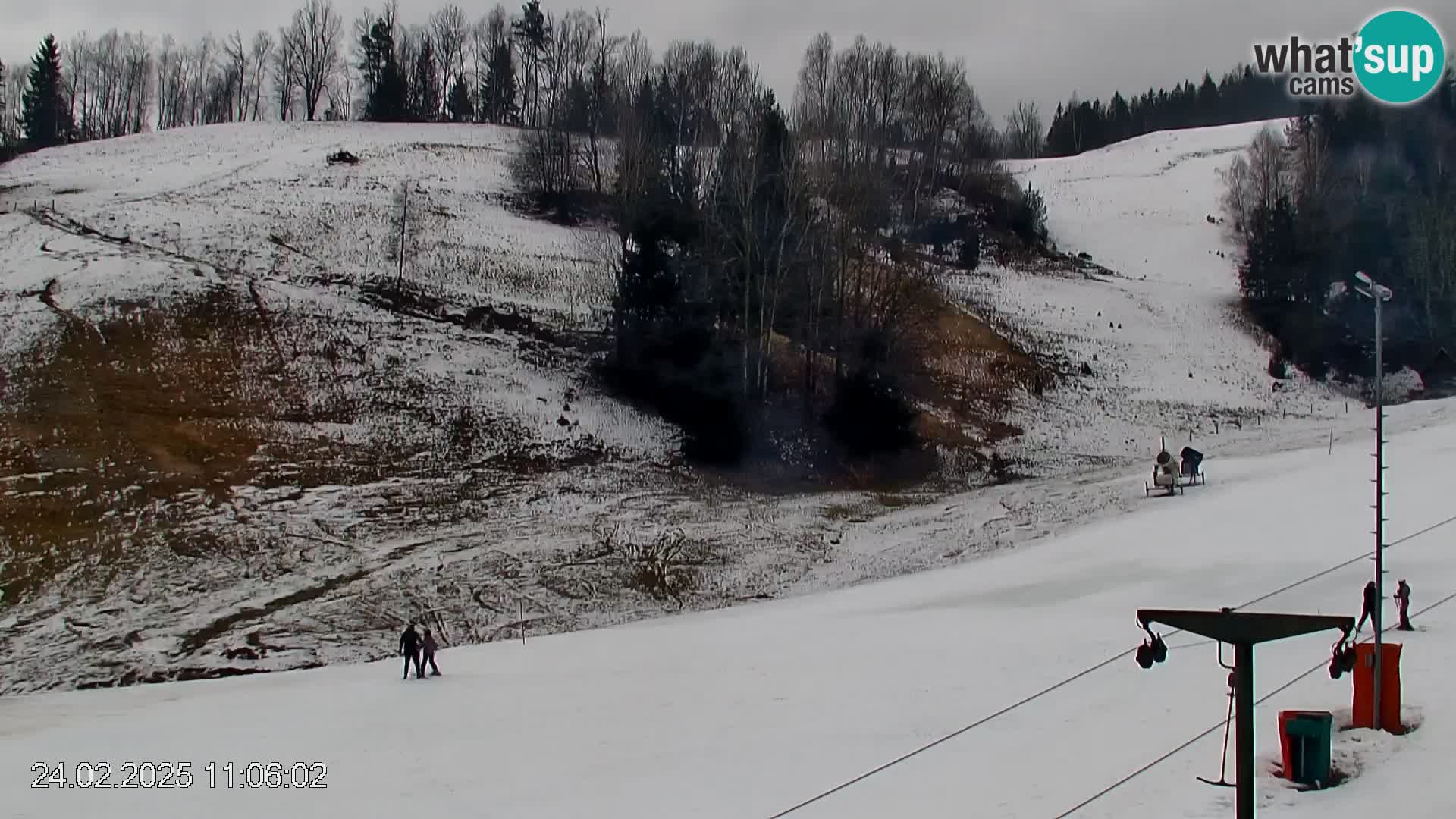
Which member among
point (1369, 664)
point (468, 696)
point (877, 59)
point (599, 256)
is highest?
point (877, 59)

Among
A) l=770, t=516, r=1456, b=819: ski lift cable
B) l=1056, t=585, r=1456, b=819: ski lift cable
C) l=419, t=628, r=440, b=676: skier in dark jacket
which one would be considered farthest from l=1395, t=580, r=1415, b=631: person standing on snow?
l=419, t=628, r=440, b=676: skier in dark jacket

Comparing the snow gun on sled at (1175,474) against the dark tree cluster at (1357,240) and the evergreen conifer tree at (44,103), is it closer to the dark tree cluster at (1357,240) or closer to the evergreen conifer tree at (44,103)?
the dark tree cluster at (1357,240)

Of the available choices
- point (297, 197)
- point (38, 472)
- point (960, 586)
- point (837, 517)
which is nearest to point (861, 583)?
point (960, 586)

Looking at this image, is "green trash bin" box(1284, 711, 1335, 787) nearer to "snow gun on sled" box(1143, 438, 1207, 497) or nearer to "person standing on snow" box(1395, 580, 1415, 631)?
"person standing on snow" box(1395, 580, 1415, 631)

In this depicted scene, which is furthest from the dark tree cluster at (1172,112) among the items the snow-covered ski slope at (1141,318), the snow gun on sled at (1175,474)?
the snow gun on sled at (1175,474)

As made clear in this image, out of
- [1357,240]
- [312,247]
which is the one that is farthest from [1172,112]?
[312,247]

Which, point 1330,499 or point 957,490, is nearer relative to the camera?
point 1330,499

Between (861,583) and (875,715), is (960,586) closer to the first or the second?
(861,583)
